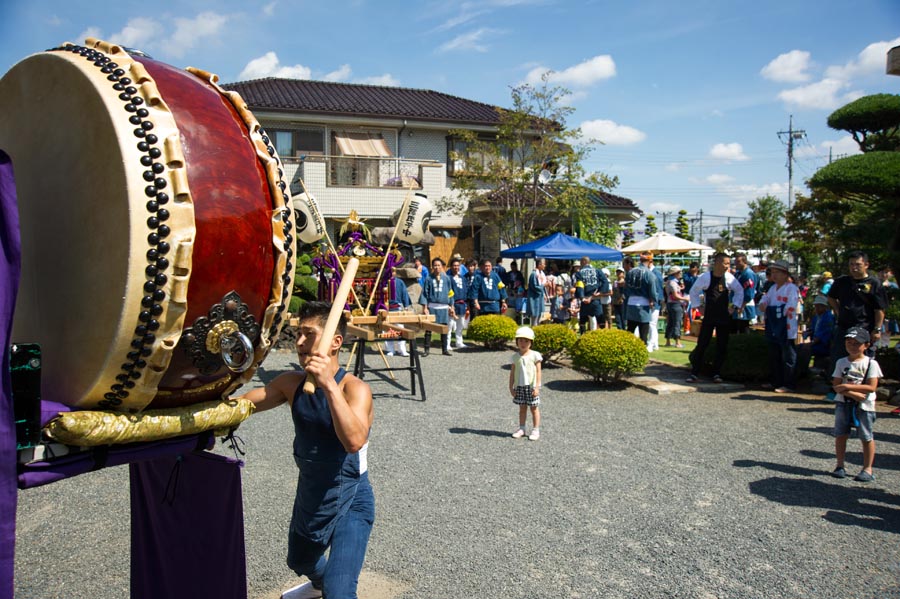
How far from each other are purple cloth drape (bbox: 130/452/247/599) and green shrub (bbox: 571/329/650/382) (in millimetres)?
7006

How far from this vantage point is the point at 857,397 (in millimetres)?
5203

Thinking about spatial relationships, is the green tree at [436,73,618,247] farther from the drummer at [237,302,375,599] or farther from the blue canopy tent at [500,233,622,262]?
the drummer at [237,302,375,599]

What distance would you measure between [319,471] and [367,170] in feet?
58.0

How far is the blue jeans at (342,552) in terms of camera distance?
270cm

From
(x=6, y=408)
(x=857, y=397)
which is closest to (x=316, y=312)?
(x=6, y=408)

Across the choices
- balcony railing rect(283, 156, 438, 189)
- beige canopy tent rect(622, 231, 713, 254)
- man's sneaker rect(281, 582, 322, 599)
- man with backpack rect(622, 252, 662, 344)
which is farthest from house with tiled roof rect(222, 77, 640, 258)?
man's sneaker rect(281, 582, 322, 599)

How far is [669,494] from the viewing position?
198 inches

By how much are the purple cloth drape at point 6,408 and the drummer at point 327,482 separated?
115cm

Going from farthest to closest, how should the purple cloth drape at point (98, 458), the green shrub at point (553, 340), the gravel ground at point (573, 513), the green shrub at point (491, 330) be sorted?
the green shrub at point (491, 330) → the green shrub at point (553, 340) → the gravel ground at point (573, 513) → the purple cloth drape at point (98, 458)

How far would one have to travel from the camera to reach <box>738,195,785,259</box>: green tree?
31609mm

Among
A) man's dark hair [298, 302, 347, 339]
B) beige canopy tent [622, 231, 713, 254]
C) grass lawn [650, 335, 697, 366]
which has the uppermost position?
beige canopy tent [622, 231, 713, 254]

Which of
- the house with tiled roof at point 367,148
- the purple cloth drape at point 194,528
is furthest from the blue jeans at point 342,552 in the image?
the house with tiled roof at point 367,148

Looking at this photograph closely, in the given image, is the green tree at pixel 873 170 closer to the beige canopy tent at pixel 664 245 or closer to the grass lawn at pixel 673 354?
the grass lawn at pixel 673 354

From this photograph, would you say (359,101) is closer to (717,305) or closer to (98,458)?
(717,305)
